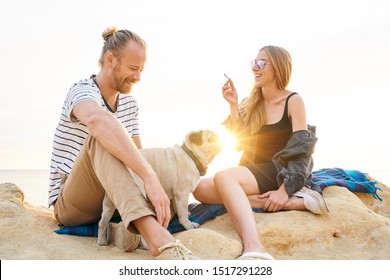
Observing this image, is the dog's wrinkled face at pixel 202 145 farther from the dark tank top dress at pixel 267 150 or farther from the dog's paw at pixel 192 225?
the dog's paw at pixel 192 225

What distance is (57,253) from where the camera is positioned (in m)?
3.07

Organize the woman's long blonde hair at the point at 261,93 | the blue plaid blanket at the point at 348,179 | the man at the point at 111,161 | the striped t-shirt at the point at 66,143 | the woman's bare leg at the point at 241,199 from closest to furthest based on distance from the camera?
1. the man at the point at 111,161
2. the woman's bare leg at the point at 241,199
3. the striped t-shirt at the point at 66,143
4. the woman's long blonde hair at the point at 261,93
5. the blue plaid blanket at the point at 348,179

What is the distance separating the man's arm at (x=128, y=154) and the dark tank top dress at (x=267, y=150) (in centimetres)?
137

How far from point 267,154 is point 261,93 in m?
0.63

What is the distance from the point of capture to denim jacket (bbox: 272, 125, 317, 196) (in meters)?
3.82

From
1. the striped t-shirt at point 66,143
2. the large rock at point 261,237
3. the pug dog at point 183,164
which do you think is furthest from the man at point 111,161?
the pug dog at point 183,164

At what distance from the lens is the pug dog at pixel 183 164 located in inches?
152

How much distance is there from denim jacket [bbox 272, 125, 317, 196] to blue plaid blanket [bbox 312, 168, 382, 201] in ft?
2.75

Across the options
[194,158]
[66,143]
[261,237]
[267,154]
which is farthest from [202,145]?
[66,143]

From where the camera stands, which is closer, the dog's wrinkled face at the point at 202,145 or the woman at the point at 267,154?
the woman at the point at 267,154

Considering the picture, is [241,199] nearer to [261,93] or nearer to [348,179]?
[261,93]

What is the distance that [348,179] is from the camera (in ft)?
16.5

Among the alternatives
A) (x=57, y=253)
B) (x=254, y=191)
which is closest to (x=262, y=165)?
(x=254, y=191)
